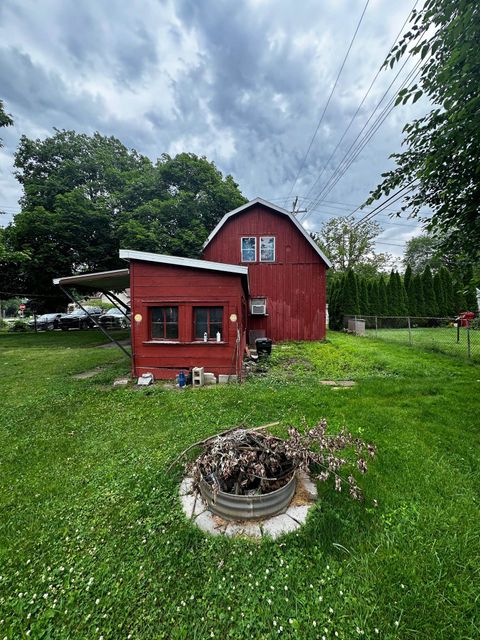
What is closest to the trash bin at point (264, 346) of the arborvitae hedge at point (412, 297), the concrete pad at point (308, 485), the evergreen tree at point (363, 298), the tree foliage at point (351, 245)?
the concrete pad at point (308, 485)

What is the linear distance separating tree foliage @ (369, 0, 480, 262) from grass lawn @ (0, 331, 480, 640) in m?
3.25

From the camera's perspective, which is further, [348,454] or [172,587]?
[348,454]

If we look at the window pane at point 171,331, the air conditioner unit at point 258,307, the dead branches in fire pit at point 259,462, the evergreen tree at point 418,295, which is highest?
the evergreen tree at point 418,295

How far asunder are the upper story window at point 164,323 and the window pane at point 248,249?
6.39 meters

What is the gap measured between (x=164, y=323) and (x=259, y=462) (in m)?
4.95

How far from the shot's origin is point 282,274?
11883mm

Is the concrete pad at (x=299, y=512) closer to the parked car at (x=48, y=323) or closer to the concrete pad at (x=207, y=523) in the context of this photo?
the concrete pad at (x=207, y=523)

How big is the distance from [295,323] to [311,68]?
30.8 feet

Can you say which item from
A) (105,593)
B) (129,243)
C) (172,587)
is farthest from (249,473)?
(129,243)

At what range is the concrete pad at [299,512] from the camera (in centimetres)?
217

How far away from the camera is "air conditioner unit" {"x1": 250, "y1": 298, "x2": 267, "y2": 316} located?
11859 millimetres

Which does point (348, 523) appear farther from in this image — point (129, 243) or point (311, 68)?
point (129, 243)

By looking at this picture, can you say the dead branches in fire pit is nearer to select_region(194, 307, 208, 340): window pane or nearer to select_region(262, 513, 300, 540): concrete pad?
select_region(262, 513, 300, 540): concrete pad

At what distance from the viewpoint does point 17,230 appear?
13727mm
